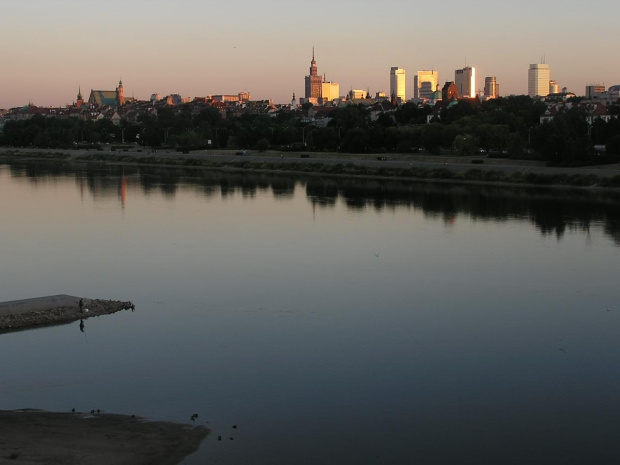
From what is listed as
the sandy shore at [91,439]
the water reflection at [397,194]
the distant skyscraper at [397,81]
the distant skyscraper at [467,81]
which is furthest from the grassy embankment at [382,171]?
the distant skyscraper at [397,81]

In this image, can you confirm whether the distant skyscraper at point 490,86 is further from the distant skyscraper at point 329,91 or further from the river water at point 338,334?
the river water at point 338,334

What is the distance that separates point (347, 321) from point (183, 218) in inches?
434

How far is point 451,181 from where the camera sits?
31.8 meters

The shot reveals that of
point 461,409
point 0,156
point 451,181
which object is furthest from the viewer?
point 0,156

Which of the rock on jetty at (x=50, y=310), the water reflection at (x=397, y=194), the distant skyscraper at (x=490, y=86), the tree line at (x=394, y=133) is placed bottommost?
the rock on jetty at (x=50, y=310)

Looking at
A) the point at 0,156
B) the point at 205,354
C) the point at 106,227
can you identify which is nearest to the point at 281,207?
the point at 106,227

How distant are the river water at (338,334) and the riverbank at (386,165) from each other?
8.30m

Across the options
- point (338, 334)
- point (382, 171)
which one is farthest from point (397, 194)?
point (338, 334)

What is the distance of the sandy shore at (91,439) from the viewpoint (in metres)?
6.55

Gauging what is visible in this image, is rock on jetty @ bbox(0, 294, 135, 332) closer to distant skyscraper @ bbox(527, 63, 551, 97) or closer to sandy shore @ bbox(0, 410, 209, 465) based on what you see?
sandy shore @ bbox(0, 410, 209, 465)

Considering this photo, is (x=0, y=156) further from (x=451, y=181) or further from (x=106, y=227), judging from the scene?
(x=106, y=227)

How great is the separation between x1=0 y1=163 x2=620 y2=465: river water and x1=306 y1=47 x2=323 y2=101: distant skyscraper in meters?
118

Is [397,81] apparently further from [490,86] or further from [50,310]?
[50,310]

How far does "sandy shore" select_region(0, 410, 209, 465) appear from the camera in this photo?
6555mm
